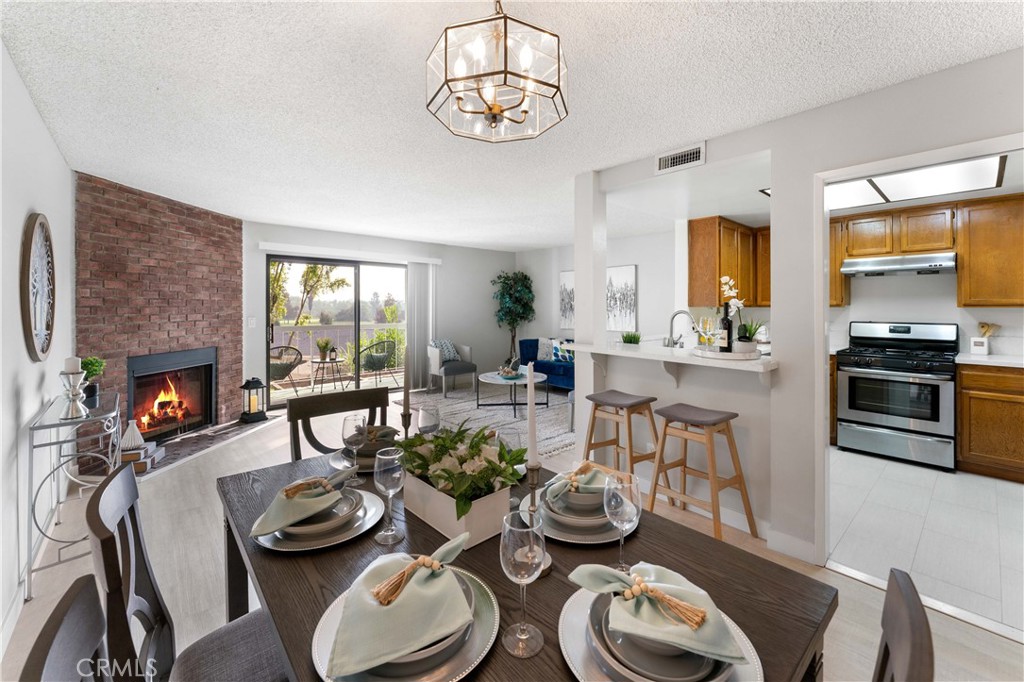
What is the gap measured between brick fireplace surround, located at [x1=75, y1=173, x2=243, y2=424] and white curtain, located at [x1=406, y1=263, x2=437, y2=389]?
95.4 inches

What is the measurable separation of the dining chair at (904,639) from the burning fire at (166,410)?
5.36 meters

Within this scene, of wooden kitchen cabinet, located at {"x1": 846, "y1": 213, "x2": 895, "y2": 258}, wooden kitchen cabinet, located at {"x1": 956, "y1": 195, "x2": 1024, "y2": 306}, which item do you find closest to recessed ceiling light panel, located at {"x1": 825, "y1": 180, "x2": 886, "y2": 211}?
wooden kitchen cabinet, located at {"x1": 846, "y1": 213, "x2": 895, "y2": 258}

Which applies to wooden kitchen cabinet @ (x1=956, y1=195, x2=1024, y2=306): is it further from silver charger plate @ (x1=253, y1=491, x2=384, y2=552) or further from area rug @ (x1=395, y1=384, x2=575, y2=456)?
silver charger plate @ (x1=253, y1=491, x2=384, y2=552)

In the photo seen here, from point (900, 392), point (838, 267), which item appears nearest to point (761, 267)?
point (838, 267)

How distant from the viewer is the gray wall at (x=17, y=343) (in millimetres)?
1909

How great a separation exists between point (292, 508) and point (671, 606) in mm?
983

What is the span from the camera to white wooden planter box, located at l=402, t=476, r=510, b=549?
3.76 ft

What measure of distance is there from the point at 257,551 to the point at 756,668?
115 cm

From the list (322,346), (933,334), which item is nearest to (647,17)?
(933,334)

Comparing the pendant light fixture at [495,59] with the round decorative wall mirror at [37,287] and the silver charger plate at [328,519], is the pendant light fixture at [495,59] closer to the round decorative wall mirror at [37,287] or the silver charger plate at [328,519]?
the silver charger plate at [328,519]

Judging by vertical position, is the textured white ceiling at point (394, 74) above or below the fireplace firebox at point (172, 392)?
above

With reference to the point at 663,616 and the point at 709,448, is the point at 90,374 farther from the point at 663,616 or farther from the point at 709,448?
the point at 709,448

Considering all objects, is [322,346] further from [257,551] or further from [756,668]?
[756,668]

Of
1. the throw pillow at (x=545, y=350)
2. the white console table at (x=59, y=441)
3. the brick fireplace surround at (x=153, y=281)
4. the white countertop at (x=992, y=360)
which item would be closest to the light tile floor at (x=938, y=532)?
the white countertop at (x=992, y=360)
